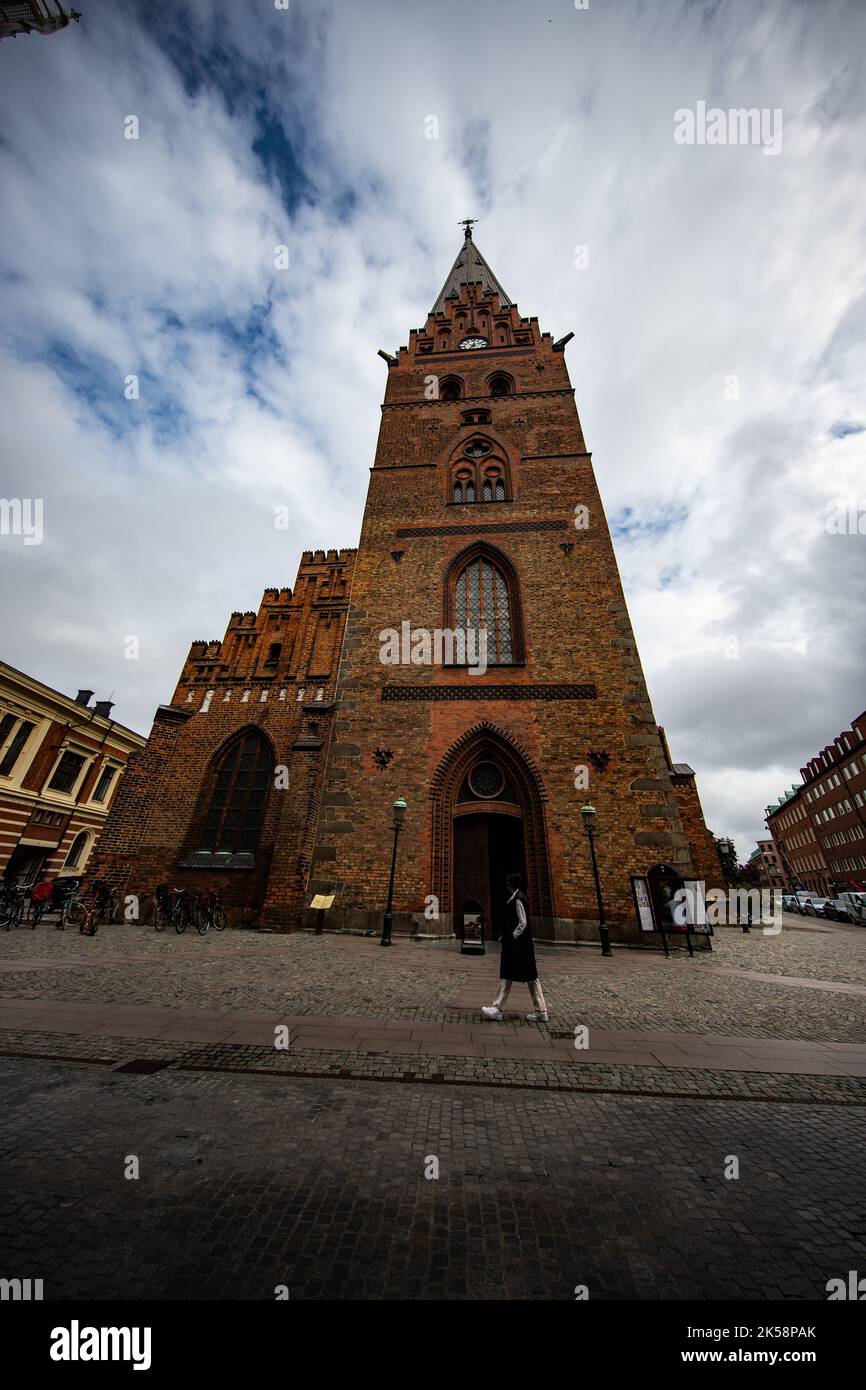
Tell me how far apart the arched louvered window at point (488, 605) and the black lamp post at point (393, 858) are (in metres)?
5.20

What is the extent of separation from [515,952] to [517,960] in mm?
82

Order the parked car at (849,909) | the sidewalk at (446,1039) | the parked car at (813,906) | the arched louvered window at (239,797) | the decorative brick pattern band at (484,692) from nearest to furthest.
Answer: the sidewalk at (446,1039) < the decorative brick pattern band at (484,692) < the arched louvered window at (239,797) < the parked car at (849,909) < the parked car at (813,906)

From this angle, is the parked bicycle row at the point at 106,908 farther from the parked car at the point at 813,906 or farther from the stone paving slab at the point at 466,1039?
the parked car at the point at 813,906

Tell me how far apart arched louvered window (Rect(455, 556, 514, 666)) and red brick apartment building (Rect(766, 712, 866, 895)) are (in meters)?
45.8

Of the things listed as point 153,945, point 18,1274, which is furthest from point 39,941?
point 18,1274

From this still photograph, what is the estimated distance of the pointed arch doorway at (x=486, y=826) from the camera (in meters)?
11.8

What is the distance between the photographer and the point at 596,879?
34.5 ft

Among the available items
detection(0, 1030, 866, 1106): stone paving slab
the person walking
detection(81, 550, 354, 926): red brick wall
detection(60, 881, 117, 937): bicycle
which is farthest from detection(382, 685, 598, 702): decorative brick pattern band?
detection(0, 1030, 866, 1106): stone paving slab

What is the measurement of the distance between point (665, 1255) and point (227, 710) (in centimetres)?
1695

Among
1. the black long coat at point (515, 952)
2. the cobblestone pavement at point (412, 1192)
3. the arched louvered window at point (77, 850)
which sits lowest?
the cobblestone pavement at point (412, 1192)

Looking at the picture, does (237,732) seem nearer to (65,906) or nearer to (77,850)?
(65,906)

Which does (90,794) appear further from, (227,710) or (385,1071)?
(385,1071)

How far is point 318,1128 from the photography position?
Result: 3016mm

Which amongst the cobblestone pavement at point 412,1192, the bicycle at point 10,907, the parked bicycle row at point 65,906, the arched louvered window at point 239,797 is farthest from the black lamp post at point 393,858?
the bicycle at point 10,907
